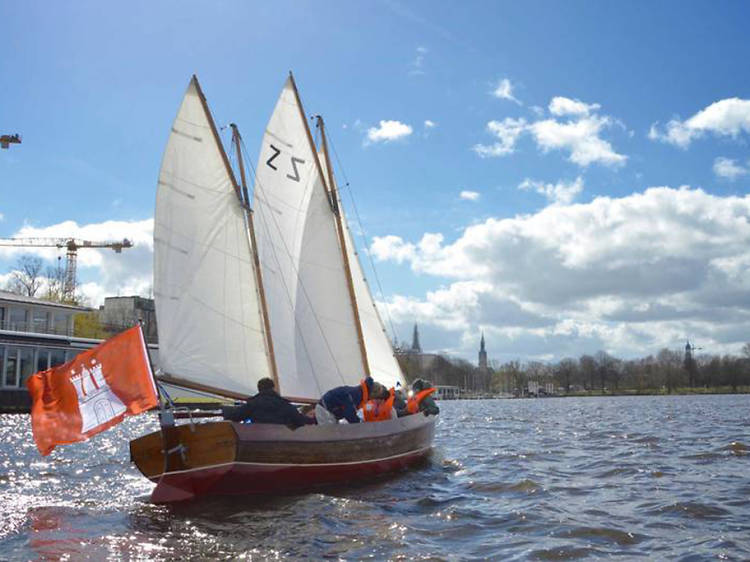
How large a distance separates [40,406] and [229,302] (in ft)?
22.4

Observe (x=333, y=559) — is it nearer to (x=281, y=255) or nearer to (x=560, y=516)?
(x=560, y=516)

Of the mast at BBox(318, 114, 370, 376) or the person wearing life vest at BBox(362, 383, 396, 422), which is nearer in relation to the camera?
the person wearing life vest at BBox(362, 383, 396, 422)

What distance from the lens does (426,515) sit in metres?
12.9

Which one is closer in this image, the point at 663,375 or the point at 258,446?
the point at 258,446

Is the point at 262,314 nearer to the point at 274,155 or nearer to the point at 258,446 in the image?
the point at 274,155

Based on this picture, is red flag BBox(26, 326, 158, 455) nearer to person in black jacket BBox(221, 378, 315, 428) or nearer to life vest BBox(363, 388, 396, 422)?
person in black jacket BBox(221, 378, 315, 428)

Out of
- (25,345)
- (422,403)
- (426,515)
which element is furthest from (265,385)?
(25,345)

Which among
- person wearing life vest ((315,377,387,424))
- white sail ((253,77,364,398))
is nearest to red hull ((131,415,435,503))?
person wearing life vest ((315,377,387,424))

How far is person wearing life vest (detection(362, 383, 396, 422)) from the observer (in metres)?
18.6

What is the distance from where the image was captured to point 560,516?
1247 centimetres

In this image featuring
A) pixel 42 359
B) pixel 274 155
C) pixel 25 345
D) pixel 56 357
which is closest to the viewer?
pixel 274 155

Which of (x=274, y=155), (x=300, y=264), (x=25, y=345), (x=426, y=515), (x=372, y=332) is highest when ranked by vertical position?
(x=274, y=155)

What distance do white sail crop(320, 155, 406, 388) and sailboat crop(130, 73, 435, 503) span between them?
0.05 metres

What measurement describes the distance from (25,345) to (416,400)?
39.9 meters
